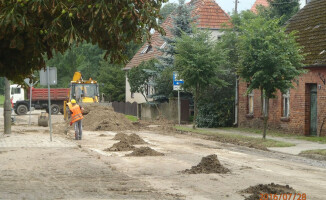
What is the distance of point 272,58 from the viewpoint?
21.2m

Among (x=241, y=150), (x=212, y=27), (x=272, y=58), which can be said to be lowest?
(x=241, y=150)

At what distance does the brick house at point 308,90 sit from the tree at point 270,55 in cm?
107

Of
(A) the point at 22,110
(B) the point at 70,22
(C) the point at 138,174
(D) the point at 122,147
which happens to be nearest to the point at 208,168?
(C) the point at 138,174

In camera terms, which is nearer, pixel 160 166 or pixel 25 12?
pixel 25 12

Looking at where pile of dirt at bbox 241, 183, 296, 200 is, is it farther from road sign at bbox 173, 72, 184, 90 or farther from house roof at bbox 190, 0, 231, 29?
house roof at bbox 190, 0, 231, 29

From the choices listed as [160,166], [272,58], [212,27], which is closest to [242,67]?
[272,58]

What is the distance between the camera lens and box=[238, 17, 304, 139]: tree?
840 inches

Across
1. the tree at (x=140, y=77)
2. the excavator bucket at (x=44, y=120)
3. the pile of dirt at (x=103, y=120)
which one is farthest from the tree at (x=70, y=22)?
the tree at (x=140, y=77)

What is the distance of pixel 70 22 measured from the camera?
9.21m

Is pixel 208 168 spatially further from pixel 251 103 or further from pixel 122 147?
pixel 251 103

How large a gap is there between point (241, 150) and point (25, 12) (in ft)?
39.4

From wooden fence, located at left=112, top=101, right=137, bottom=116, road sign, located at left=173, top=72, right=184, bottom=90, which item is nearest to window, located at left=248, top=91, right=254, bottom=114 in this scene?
road sign, located at left=173, top=72, right=184, bottom=90

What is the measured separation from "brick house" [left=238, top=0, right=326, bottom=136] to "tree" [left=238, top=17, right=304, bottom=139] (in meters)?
1.07

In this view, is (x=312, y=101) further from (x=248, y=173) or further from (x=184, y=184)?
(x=184, y=184)
